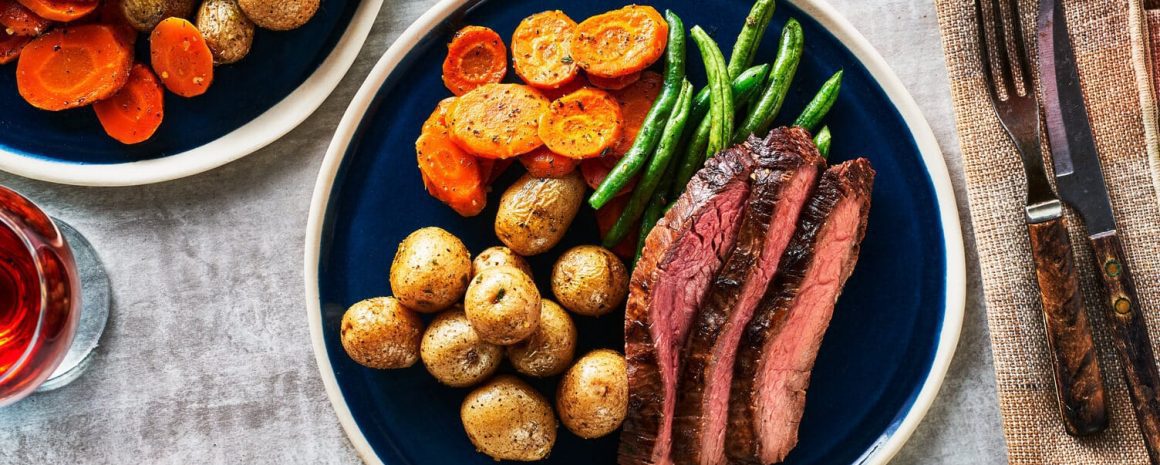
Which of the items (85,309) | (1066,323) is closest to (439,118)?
(85,309)

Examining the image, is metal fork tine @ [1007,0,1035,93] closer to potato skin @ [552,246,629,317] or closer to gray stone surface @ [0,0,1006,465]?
potato skin @ [552,246,629,317]

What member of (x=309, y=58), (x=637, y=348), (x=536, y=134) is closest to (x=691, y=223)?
(x=637, y=348)

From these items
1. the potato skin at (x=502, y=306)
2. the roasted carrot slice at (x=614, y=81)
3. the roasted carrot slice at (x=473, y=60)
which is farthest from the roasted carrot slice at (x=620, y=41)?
the potato skin at (x=502, y=306)

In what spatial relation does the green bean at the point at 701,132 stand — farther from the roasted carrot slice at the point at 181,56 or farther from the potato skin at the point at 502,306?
the roasted carrot slice at the point at 181,56

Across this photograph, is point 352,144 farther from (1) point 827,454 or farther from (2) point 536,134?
(1) point 827,454

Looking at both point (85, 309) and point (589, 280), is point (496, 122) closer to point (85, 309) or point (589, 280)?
point (589, 280)

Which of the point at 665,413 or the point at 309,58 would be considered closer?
the point at 665,413
